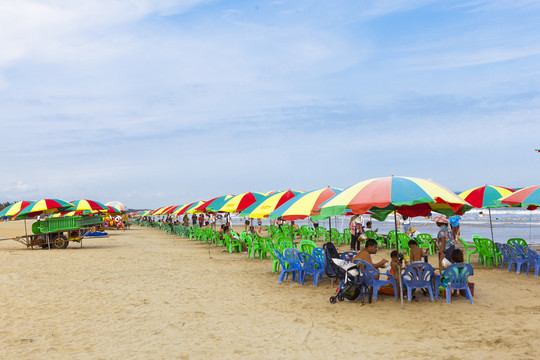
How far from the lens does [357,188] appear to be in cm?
748

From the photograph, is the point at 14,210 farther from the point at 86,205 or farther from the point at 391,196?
the point at 391,196

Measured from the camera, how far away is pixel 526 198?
9.63 meters

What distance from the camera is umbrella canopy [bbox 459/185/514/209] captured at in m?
11.1

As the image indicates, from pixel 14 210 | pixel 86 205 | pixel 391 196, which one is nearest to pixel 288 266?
pixel 391 196

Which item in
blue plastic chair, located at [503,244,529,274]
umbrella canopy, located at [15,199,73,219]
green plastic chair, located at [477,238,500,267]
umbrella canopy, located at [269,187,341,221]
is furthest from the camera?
umbrella canopy, located at [15,199,73,219]

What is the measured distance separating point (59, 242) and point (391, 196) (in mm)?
18019

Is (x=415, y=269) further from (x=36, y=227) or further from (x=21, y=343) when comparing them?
(x=36, y=227)

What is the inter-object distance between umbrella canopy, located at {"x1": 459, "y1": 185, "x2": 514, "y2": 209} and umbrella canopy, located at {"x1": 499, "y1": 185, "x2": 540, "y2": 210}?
0.76 m

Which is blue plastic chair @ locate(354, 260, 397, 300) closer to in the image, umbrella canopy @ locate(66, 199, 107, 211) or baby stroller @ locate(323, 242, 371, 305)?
baby stroller @ locate(323, 242, 371, 305)

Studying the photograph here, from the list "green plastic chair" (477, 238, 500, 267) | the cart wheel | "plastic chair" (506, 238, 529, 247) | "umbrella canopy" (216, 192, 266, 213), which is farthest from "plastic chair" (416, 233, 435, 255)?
the cart wheel

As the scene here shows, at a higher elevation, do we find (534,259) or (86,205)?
(86,205)

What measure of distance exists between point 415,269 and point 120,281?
22.4ft

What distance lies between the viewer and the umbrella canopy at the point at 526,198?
9429 millimetres

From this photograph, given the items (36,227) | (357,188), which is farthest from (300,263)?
(36,227)
